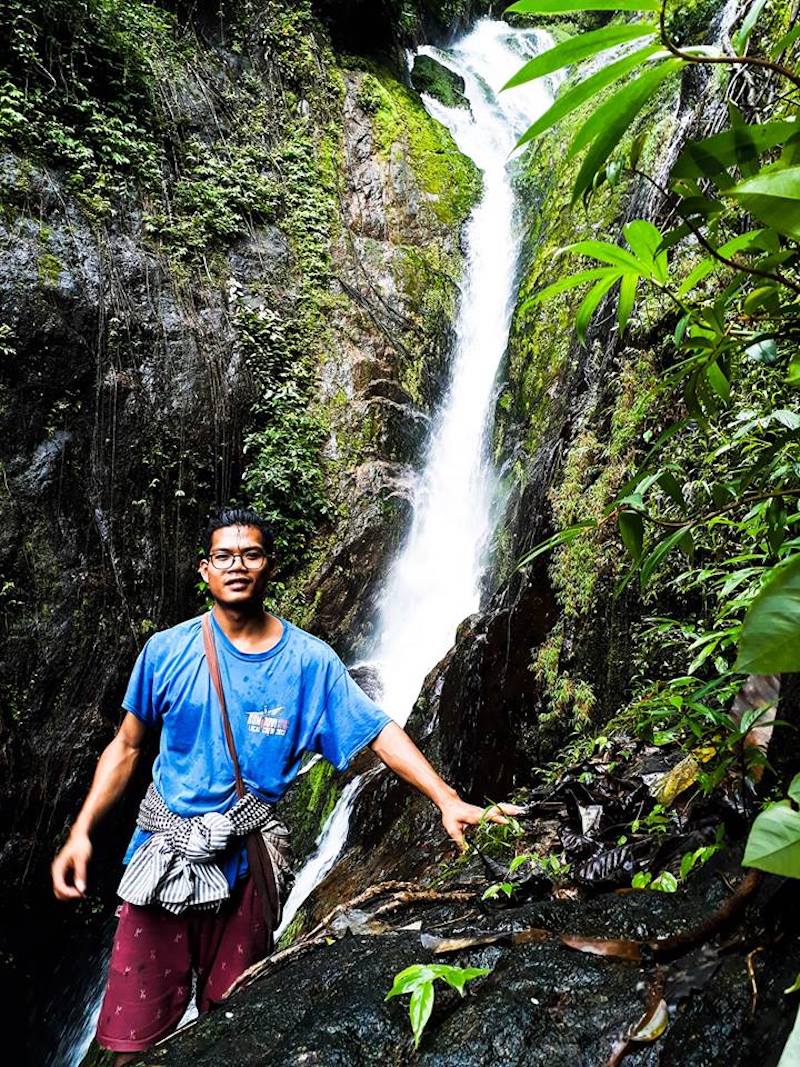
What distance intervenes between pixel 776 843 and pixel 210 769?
6.54 ft

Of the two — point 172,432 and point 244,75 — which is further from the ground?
point 244,75

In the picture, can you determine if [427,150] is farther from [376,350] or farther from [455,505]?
[455,505]

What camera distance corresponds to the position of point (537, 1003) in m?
→ 1.08

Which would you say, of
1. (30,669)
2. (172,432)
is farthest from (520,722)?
(172,432)

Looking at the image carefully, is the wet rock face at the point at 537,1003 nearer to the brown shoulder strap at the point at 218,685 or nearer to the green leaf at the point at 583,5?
the brown shoulder strap at the point at 218,685

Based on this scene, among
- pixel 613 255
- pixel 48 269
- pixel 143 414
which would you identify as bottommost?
pixel 613 255

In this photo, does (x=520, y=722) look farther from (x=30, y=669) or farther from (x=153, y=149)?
(x=153, y=149)

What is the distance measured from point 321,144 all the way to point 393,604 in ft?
25.4

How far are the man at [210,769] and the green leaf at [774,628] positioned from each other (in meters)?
1.64

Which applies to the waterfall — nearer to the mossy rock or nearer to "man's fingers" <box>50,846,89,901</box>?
the mossy rock

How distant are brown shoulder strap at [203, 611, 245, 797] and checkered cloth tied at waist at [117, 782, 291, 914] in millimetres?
77

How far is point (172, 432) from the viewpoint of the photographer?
25.6 feet

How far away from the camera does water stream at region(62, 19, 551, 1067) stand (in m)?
5.98

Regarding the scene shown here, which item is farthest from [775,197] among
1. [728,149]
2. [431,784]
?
[431,784]
